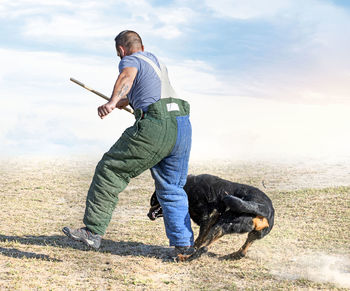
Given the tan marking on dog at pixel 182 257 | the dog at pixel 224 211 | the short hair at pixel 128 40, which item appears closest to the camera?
the short hair at pixel 128 40

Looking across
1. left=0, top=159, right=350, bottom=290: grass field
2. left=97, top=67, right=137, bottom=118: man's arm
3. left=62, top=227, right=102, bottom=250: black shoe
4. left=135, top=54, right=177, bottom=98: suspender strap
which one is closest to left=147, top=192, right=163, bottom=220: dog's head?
left=0, top=159, right=350, bottom=290: grass field

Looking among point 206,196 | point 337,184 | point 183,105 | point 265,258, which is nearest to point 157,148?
point 183,105

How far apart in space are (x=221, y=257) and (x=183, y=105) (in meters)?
2.17

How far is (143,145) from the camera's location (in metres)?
5.38

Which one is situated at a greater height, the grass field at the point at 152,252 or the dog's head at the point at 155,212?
the dog's head at the point at 155,212

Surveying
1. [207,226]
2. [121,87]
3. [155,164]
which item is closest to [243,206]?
[207,226]

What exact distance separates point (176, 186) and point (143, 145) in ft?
2.71

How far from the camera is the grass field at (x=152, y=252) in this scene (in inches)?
206

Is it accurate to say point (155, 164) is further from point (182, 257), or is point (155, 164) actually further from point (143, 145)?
point (182, 257)

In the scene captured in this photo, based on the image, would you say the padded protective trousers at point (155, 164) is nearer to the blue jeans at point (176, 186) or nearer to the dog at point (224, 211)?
the blue jeans at point (176, 186)

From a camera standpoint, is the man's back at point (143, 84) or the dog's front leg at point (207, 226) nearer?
the man's back at point (143, 84)

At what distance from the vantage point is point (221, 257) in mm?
6316

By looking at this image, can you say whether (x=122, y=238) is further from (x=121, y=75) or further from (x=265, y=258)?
(x=121, y=75)

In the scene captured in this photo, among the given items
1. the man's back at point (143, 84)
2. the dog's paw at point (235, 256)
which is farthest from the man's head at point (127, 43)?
the dog's paw at point (235, 256)
